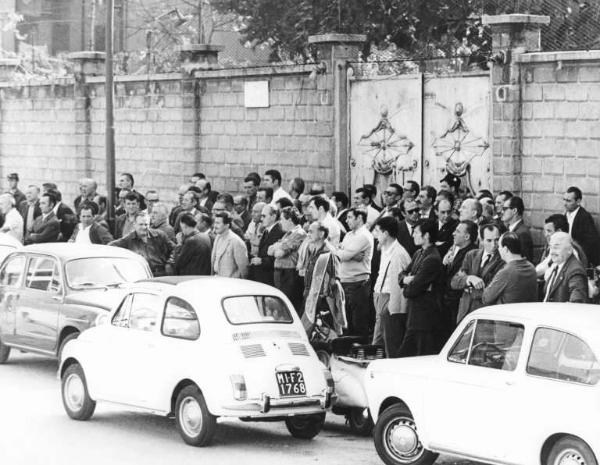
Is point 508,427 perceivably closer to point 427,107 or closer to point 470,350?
point 470,350

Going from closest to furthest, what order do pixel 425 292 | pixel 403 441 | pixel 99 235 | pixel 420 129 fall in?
pixel 403 441 < pixel 425 292 < pixel 99 235 < pixel 420 129

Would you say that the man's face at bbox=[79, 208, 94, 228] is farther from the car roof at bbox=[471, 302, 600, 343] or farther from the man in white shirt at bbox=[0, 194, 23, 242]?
the car roof at bbox=[471, 302, 600, 343]

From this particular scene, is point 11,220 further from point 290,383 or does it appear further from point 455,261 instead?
point 290,383

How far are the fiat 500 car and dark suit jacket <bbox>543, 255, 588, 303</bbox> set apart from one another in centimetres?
553

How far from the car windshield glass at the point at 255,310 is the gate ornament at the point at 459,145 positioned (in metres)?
7.01

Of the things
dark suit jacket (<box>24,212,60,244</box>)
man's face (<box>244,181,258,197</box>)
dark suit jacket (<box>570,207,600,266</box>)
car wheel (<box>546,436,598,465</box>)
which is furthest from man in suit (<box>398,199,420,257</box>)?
dark suit jacket (<box>24,212,60,244</box>)

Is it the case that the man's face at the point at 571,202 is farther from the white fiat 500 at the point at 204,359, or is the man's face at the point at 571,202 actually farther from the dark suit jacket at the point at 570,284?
the white fiat 500 at the point at 204,359

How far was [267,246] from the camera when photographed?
722 inches

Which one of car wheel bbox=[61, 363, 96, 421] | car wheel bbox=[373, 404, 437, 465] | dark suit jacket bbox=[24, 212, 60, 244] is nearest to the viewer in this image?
car wheel bbox=[373, 404, 437, 465]

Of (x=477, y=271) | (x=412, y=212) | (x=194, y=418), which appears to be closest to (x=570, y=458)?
(x=194, y=418)

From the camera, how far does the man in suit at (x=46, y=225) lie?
2278cm

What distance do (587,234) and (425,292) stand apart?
133 inches

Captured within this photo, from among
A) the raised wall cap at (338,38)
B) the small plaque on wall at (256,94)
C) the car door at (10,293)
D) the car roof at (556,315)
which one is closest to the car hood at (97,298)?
the car door at (10,293)

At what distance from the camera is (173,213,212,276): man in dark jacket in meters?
18.7
